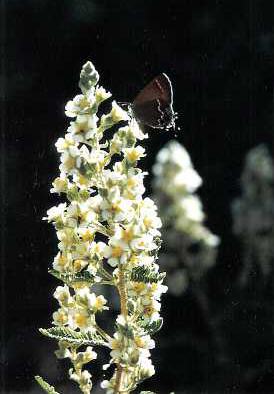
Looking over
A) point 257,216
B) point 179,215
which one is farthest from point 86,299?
point 257,216

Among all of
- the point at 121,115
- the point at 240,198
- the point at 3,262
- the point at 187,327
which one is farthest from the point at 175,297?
the point at 121,115

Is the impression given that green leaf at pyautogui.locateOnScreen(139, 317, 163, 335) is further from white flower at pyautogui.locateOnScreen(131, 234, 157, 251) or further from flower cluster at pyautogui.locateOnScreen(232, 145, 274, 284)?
flower cluster at pyautogui.locateOnScreen(232, 145, 274, 284)

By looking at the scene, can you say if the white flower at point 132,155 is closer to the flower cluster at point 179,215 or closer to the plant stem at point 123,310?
the plant stem at point 123,310

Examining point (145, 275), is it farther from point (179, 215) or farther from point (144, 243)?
point (179, 215)

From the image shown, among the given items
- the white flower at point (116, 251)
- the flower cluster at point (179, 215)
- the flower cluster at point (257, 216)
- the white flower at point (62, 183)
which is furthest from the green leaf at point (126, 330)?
the flower cluster at point (257, 216)

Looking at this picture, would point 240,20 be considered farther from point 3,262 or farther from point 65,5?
point 3,262

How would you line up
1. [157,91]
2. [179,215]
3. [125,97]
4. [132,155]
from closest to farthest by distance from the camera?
[132,155]
[157,91]
[179,215]
[125,97]
